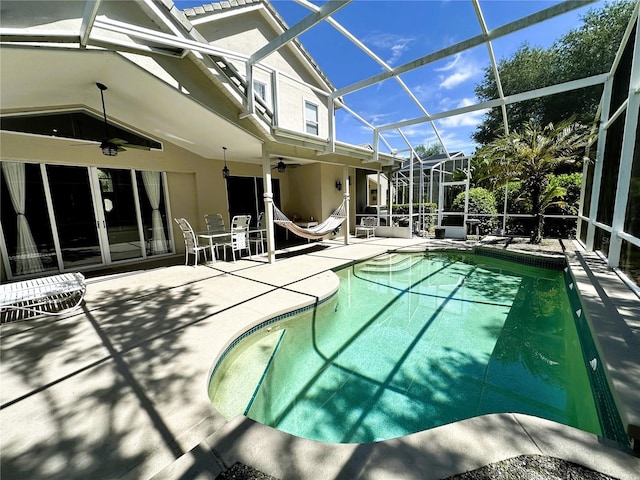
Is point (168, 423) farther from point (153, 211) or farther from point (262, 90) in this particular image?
point (262, 90)

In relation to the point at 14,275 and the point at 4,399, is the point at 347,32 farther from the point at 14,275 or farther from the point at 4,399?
the point at 14,275

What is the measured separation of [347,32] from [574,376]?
241 inches

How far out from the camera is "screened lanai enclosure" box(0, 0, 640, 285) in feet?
11.2

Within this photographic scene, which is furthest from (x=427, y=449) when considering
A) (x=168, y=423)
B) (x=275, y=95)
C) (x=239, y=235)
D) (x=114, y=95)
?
(x=114, y=95)

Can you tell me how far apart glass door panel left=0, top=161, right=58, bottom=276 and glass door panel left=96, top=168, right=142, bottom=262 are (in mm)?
897

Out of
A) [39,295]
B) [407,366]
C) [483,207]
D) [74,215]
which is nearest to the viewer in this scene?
[407,366]

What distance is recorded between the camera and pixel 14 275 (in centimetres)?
475

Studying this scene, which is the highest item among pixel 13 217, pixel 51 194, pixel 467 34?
pixel 467 34

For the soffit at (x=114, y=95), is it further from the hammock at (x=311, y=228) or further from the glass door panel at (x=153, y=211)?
the hammock at (x=311, y=228)

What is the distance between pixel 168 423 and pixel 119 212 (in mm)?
5701

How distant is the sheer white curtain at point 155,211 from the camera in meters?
6.17

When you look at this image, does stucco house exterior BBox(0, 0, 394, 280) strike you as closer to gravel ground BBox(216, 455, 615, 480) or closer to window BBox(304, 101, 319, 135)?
window BBox(304, 101, 319, 135)

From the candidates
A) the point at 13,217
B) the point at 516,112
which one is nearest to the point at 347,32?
the point at 13,217

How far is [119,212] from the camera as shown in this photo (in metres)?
5.81
